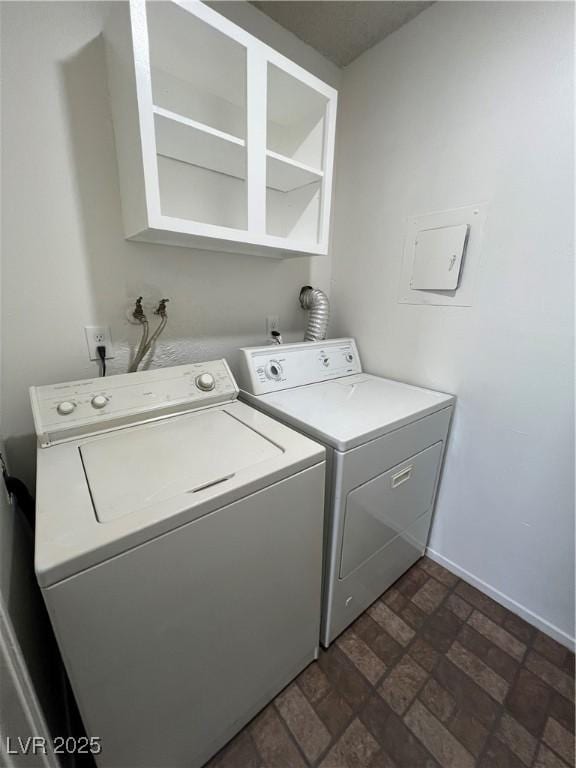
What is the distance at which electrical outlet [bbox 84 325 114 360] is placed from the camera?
1.21m

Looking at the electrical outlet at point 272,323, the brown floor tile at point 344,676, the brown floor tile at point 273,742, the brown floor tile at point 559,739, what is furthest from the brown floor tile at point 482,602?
the electrical outlet at point 272,323

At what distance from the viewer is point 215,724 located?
35.9 inches

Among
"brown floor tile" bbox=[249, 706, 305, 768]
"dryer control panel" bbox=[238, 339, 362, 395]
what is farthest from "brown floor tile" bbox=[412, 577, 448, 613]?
"dryer control panel" bbox=[238, 339, 362, 395]

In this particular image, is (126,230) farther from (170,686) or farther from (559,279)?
(559,279)

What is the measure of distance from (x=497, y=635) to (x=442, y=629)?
0.72 ft

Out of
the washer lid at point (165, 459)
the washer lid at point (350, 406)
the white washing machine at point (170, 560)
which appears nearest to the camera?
the white washing machine at point (170, 560)

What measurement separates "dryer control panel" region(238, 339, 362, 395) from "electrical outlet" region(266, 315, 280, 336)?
27 centimetres

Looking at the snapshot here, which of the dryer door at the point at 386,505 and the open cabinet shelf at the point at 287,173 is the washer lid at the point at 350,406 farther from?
the open cabinet shelf at the point at 287,173

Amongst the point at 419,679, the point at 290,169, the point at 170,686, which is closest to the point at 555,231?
the point at 290,169

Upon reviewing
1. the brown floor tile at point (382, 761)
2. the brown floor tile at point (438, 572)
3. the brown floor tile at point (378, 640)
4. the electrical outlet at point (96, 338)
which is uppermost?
the electrical outlet at point (96, 338)

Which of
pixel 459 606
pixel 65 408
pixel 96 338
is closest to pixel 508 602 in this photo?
pixel 459 606

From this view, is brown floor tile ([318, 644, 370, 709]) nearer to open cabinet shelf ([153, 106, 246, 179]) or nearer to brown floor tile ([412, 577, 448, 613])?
brown floor tile ([412, 577, 448, 613])

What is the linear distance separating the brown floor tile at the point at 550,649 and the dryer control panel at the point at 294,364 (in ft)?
4.52

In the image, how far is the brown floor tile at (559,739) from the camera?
0.98 meters
